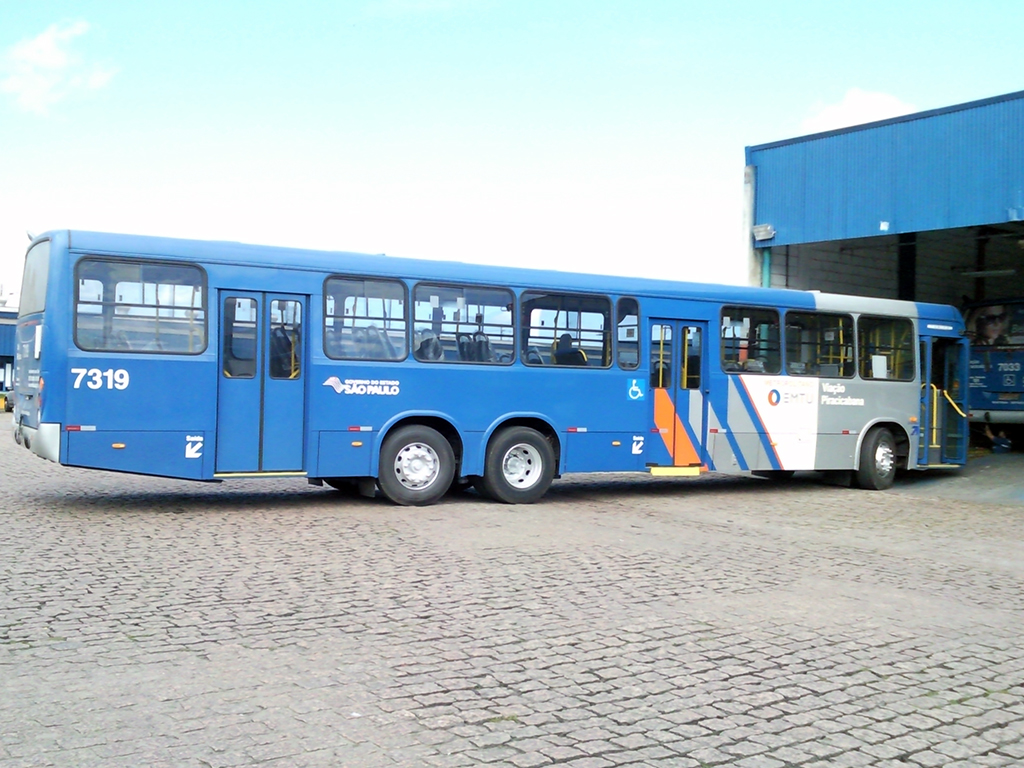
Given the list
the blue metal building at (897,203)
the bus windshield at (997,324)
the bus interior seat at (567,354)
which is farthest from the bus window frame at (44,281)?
the bus windshield at (997,324)

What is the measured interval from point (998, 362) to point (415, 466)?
15144mm

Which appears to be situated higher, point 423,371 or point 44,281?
point 44,281

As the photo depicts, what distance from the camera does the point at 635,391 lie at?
549 inches

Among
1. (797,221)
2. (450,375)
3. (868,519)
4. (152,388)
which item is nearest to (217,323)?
(152,388)

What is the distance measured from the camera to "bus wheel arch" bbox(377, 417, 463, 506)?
12352mm

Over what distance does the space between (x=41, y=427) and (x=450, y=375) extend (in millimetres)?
4619

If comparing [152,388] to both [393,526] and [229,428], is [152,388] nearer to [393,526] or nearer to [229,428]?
[229,428]

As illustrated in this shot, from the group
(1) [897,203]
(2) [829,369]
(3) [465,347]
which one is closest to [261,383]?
(3) [465,347]

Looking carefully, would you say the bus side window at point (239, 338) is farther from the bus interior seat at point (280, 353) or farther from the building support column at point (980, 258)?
the building support column at point (980, 258)

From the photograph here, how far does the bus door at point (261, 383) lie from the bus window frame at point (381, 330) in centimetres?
24

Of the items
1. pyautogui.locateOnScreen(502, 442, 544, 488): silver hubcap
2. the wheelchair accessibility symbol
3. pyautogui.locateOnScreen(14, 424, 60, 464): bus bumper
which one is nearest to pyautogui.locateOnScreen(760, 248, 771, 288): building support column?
the wheelchair accessibility symbol

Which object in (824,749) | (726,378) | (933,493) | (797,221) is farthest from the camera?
(797,221)

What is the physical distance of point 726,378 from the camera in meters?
14.7

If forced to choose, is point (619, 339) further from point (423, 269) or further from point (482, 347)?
point (423, 269)
